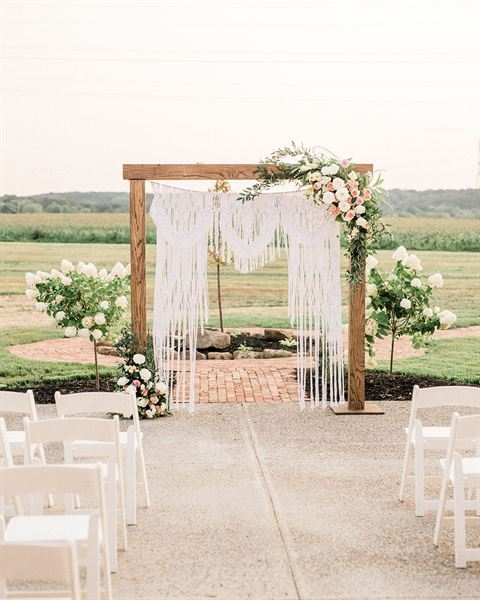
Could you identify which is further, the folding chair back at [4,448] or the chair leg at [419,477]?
the chair leg at [419,477]

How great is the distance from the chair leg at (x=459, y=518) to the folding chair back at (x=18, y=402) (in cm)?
242

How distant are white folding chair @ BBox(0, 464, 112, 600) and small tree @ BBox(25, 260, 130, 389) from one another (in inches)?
192

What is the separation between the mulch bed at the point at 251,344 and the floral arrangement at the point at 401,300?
2214mm

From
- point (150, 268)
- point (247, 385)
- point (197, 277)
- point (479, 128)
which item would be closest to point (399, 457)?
point (197, 277)

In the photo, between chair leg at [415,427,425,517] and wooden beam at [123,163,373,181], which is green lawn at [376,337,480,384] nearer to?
wooden beam at [123,163,373,181]

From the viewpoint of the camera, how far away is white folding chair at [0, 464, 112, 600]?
3611 millimetres

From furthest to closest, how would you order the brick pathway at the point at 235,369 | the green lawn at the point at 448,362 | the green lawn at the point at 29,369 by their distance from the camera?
the green lawn at the point at 448,362 < the green lawn at the point at 29,369 < the brick pathway at the point at 235,369

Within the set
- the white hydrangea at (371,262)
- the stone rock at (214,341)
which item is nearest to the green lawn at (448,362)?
the stone rock at (214,341)

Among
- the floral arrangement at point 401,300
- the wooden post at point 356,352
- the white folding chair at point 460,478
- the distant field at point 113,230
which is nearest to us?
the white folding chair at point 460,478

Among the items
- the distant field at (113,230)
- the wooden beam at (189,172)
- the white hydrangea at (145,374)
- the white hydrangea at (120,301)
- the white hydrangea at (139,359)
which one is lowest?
the white hydrangea at (145,374)

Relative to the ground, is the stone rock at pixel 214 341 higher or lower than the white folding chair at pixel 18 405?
lower

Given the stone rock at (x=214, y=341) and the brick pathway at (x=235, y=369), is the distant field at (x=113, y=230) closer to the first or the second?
the brick pathway at (x=235, y=369)

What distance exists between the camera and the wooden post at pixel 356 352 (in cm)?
838

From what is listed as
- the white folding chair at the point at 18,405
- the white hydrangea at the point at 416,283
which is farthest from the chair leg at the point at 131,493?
the white hydrangea at the point at 416,283
